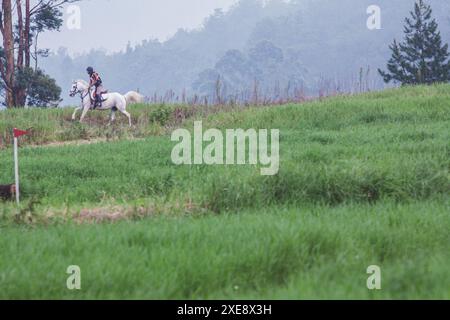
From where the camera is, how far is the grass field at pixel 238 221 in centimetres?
479

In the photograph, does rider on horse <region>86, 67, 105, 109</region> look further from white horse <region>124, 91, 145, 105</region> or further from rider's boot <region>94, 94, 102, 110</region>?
white horse <region>124, 91, 145, 105</region>

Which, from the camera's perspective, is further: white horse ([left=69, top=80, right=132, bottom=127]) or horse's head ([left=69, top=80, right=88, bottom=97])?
horse's head ([left=69, top=80, right=88, bottom=97])

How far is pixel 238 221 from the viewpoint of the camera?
6621 mm

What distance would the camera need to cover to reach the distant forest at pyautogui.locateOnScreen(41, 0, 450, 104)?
7956 cm

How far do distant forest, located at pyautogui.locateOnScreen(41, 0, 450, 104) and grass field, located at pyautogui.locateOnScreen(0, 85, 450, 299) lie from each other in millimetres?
63805

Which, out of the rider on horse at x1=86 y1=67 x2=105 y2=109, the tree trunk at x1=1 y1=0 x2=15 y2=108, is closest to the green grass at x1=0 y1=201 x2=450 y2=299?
the rider on horse at x1=86 y1=67 x2=105 y2=109

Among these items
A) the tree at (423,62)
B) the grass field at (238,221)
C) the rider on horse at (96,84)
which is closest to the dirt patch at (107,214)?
the grass field at (238,221)

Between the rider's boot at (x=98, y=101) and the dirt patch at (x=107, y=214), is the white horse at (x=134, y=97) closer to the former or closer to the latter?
the rider's boot at (x=98, y=101)

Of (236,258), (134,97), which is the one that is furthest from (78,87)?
(236,258)

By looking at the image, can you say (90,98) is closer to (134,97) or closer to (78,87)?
Result: (78,87)

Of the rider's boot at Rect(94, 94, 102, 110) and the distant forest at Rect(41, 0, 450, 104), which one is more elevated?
the distant forest at Rect(41, 0, 450, 104)
